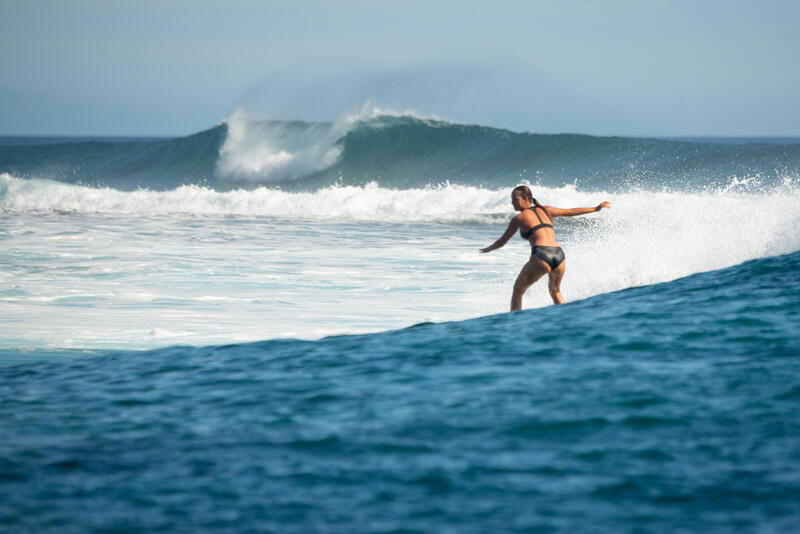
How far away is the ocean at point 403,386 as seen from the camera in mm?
3602

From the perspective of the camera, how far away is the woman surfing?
8742 mm

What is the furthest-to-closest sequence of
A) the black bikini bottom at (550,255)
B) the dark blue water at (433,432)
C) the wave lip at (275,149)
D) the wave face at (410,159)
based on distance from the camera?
1. the wave lip at (275,149)
2. the wave face at (410,159)
3. the black bikini bottom at (550,255)
4. the dark blue water at (433,432)

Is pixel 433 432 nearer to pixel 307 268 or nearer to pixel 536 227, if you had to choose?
pixel 536 227

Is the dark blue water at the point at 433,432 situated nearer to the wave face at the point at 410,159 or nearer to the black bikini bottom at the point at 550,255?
the black bikini bottom at the point at 550,255

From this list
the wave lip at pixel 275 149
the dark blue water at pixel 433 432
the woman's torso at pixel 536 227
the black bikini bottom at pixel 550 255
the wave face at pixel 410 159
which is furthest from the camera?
the wave lip at pixel 275 149

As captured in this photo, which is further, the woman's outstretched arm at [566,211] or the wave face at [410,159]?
the wave face at [410,159]

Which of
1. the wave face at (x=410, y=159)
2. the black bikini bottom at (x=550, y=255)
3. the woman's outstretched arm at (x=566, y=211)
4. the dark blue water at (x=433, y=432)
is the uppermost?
the wave face at (x=410, y=159)

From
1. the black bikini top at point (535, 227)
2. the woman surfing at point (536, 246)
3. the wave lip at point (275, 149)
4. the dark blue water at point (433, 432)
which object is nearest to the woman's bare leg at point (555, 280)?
the woman surfing at point (536, 246)

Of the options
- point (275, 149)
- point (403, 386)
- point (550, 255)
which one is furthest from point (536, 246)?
point (275, 149)

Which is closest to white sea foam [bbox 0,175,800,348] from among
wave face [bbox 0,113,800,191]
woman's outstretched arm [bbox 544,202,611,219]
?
woman's outstretched arm [bbox 544,202,611,219]

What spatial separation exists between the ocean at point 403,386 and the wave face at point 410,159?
→ 12291 mm

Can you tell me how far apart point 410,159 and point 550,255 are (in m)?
23.7

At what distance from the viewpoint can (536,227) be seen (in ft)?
29.4

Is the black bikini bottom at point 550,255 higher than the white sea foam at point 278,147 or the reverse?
the reverse
